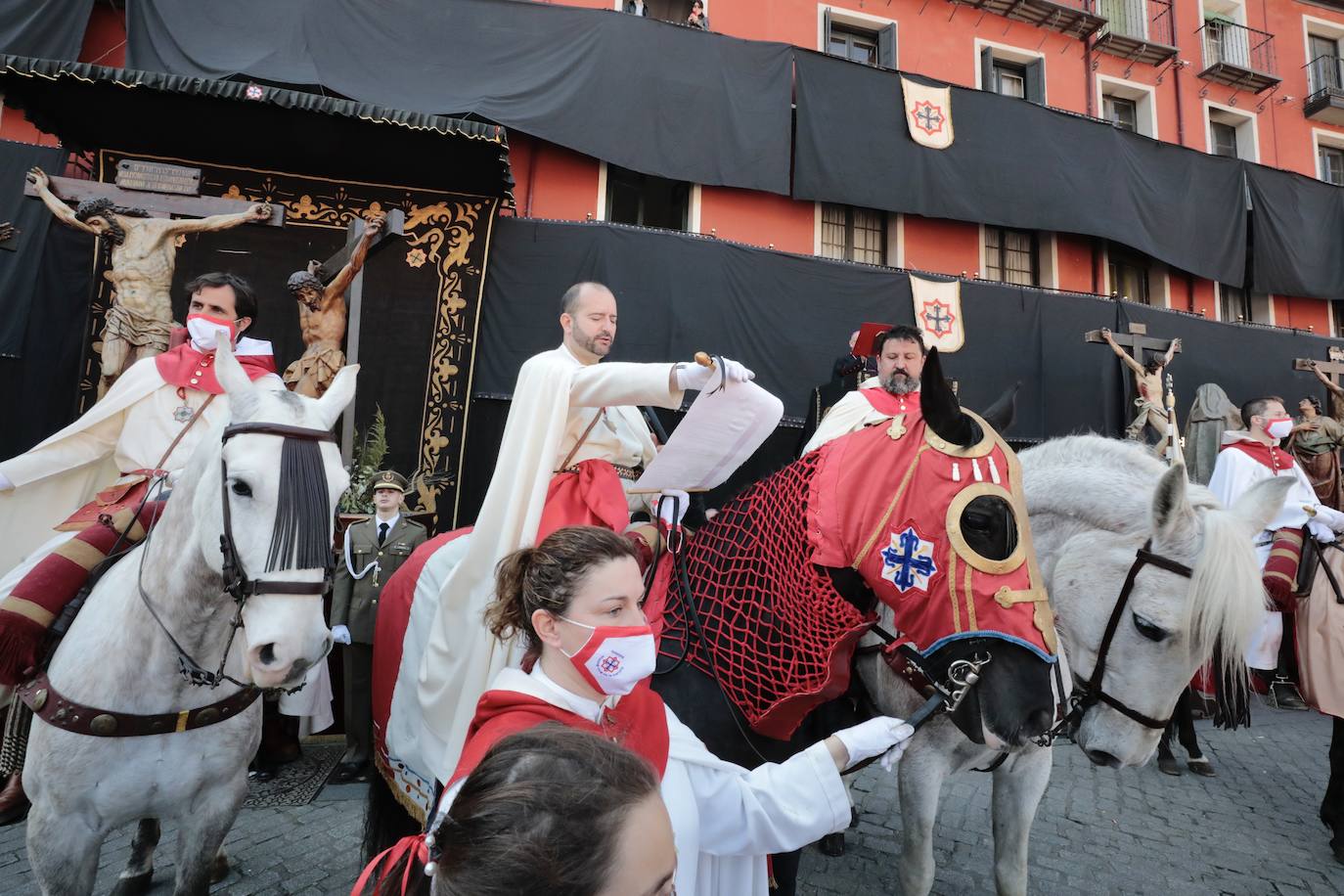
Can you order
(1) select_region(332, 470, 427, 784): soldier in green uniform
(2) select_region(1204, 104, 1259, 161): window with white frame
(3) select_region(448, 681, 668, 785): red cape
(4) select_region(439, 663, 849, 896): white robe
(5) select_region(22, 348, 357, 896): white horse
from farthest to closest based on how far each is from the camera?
(2) select_region(1204, 104, 1259, 161): window with white frame
(1) select_region(332, 470, 427, 784): soldier in green uniform
(5) select_region(22, 348, 357, 896): white horse
(4) select_region(439, 663, 849, 896): white robe
(3) select_region(448, 681, 668, 785): red cape

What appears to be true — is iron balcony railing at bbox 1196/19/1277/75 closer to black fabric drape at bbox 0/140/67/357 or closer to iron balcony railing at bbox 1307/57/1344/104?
iron balcony railing at bbox 1307/57/1344/104

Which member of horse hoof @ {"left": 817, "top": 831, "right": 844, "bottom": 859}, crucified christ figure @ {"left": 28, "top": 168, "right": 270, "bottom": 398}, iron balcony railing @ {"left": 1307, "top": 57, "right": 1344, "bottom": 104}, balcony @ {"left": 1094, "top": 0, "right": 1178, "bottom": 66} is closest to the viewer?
horse hoof @ {"left": 817, "top": 831, "right": 844, "bottom": 859}

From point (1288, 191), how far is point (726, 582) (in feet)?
56.0

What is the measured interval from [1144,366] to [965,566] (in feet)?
37.0

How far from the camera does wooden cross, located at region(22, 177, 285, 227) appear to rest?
567cm

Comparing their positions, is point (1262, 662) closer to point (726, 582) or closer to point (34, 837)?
point (726, 582)

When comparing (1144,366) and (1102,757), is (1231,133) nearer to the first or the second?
(1144,366)

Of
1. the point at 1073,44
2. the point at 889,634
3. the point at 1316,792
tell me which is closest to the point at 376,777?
the point at 889,634

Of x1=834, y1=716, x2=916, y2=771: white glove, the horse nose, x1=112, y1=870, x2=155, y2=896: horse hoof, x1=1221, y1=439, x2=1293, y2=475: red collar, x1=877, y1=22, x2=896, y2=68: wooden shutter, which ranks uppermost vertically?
x1=877, y1=22, x2=896, y2=68: wooden shutter

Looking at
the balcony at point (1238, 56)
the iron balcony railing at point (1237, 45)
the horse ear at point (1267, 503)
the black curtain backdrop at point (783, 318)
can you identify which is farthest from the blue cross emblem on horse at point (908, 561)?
the iron balcony railing at point (1237, 45)

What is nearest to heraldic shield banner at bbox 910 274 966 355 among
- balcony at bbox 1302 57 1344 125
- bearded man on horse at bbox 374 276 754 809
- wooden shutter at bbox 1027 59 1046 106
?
wooden shutter at bbox 1027 59 1046 106

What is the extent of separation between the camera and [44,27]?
802 centimetres

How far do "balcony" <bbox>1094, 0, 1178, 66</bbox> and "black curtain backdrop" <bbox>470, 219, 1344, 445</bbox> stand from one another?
23.3ft

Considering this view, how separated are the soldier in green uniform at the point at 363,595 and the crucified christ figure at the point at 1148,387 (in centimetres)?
965
